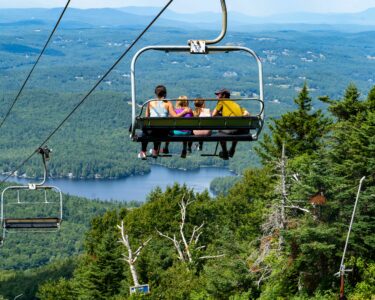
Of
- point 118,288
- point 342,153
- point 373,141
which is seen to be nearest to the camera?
point 373,141

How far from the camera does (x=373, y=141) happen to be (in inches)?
1125

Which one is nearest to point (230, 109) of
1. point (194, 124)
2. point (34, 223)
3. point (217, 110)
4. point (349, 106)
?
point (217, 110)

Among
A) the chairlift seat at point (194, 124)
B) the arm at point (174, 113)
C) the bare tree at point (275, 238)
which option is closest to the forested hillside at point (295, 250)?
the bare tree at point (275, 238)

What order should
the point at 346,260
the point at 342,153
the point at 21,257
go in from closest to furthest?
the point at 346,260 < the point at 342,153 < the point at 21,257

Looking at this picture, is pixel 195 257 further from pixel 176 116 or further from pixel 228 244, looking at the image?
pixel 176 116

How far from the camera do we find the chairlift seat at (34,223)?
2312 cm

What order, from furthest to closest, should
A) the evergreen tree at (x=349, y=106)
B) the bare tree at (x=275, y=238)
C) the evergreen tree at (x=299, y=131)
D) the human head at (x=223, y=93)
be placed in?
the evergreen tree at (x=299, y=131) < the evergreen tree at (x=349, y=106) < the bare tree at (x=275, y=238) < the human head at (x=223, y=93)

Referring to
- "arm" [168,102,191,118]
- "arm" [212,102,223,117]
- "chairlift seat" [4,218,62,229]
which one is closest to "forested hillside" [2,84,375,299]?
"chairlift seat" [4,218,62,229]

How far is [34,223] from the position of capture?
23.4m

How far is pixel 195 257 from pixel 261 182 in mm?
11664

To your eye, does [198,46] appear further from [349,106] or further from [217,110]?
[349,106]

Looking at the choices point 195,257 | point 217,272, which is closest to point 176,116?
point 217,272

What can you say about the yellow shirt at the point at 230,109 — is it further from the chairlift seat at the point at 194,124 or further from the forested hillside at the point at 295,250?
the forested hillside at the point at 295,250

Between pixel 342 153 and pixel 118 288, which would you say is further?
pixel 118 288
